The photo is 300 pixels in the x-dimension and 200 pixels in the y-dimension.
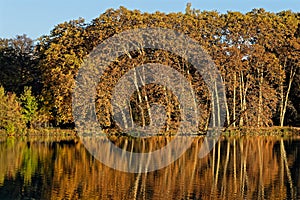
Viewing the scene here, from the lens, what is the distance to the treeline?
4069 cm

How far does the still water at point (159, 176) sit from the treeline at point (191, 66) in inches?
407

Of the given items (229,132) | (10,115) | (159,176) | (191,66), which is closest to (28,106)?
(10,115)

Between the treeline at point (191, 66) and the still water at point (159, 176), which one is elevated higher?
the treeline at point (191, 66)

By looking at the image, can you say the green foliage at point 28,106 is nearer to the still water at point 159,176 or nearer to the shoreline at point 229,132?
the shoreline at point 229,132

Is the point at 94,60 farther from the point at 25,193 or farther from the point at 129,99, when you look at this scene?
the point at 25,193

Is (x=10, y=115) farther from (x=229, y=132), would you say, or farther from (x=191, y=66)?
(x=229, y=132)

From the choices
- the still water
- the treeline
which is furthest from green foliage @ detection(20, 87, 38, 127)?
the still water

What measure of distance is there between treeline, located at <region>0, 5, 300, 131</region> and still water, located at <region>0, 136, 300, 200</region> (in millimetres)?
10349

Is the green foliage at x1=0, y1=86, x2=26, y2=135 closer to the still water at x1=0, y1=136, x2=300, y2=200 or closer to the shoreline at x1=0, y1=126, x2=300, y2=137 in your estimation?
the shoreline at x1=0, y1=126, x2=300, y2=137

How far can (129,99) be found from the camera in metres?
41.2

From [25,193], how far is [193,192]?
194 inches

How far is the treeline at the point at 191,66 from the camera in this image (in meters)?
40.7

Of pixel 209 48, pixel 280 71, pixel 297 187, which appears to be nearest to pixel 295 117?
pixel 280 71

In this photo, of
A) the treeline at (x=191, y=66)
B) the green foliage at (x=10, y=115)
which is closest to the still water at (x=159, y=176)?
the green foliage at (x=10, y=115)
